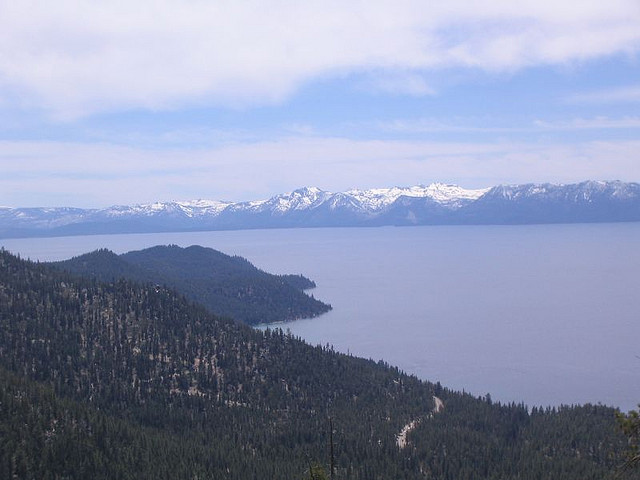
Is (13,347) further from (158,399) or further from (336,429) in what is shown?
(336,429)

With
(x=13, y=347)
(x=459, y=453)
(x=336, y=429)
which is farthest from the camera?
(x=13, y=347)

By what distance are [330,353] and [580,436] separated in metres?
82.9

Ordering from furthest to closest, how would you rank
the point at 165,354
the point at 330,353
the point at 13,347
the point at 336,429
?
the point at 330,353 → the point at 165,354 → the point at 13,347 → the point at 336,429

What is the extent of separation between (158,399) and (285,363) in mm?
44535

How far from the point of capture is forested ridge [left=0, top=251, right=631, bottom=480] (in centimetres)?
11475

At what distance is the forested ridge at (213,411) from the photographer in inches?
4518

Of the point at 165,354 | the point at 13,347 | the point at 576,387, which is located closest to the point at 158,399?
the point at 165,354

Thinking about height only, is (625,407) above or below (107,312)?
below

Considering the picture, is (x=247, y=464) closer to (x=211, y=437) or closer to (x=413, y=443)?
(x=211, y=437)

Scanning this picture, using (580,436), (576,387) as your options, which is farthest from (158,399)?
(576,387)

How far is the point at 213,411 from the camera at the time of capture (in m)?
152

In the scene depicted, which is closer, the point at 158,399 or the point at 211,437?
the point at 211,437

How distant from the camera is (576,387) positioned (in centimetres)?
19425

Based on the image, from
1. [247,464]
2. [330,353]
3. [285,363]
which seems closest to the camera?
[247,464]
